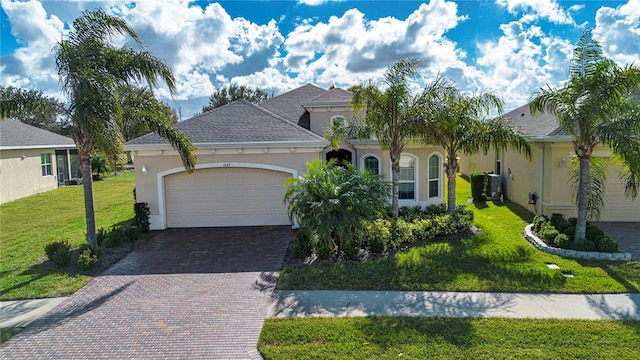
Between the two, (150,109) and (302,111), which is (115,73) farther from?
(302,111)

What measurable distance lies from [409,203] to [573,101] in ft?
21.4

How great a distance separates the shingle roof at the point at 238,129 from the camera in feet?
43.0

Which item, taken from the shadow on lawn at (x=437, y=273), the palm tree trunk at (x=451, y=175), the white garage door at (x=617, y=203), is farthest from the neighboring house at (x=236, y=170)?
the white garage door at (x=617, y=203)

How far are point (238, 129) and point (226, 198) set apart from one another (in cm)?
258

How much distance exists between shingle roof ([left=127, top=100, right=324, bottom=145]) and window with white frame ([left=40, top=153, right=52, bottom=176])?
14.8 m

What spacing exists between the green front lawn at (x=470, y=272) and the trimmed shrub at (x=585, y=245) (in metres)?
0.56

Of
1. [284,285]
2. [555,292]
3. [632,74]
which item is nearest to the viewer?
[555,292]

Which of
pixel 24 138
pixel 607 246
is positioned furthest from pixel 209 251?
pixel 24 138

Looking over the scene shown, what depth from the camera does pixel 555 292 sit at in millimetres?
7578

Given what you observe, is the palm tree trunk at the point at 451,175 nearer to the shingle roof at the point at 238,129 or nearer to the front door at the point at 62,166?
the shingle roof at the point at 238,129

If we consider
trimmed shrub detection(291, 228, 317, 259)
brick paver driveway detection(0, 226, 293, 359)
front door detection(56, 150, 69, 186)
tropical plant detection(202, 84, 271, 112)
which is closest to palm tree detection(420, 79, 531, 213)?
trimmed shrub detection(291, 228, 317, 259)

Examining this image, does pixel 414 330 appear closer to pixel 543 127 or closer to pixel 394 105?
pixel 394 105

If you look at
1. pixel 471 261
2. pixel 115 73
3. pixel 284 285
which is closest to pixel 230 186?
pixel 115 73

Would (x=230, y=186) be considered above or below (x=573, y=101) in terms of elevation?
below
